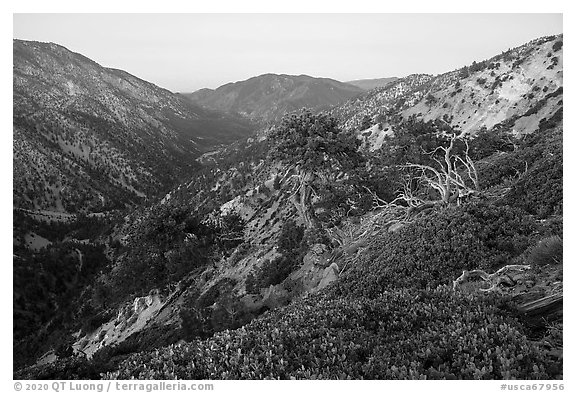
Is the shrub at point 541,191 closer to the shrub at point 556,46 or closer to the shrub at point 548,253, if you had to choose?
the shrub at point 548,253

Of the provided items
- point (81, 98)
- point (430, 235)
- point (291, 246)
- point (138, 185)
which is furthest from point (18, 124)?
point (430, 235)

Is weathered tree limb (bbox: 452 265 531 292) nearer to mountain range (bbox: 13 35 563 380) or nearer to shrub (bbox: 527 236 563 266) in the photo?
mountain range (bbox: 13 35 563 380)

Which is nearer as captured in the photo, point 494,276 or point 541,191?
point 494,276

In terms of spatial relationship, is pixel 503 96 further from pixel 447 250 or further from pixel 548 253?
pixel 548 253

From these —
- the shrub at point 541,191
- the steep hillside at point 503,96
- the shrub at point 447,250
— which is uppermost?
the steep hillside at point 503,96

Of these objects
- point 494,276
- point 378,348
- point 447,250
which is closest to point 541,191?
point 447,250

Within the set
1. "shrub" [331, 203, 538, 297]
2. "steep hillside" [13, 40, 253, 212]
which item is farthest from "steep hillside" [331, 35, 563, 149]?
"steep hillside" [13, 40, 253, 212]

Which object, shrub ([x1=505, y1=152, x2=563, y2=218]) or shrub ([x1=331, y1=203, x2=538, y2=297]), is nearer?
shrub ([x1=331, y1=203, x2=538, y2=297])

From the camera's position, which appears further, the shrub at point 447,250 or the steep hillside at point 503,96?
the steep hillside at point 503,96

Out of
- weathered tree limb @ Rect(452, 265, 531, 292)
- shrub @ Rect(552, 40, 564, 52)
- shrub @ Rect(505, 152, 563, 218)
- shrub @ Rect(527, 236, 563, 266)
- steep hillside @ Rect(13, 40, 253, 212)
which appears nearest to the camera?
weathered tree limb @ Rect(452, 265, 531, 292)

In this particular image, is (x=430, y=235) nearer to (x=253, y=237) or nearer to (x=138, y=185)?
(x=253, y=237)

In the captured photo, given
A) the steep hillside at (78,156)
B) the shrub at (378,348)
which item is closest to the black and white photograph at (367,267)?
the shrub at (378,348)

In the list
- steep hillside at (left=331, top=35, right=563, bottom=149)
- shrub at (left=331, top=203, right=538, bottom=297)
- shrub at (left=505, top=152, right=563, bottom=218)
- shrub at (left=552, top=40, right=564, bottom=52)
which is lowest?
shrub at (left=331, top=203, right=538, bottom=297)
